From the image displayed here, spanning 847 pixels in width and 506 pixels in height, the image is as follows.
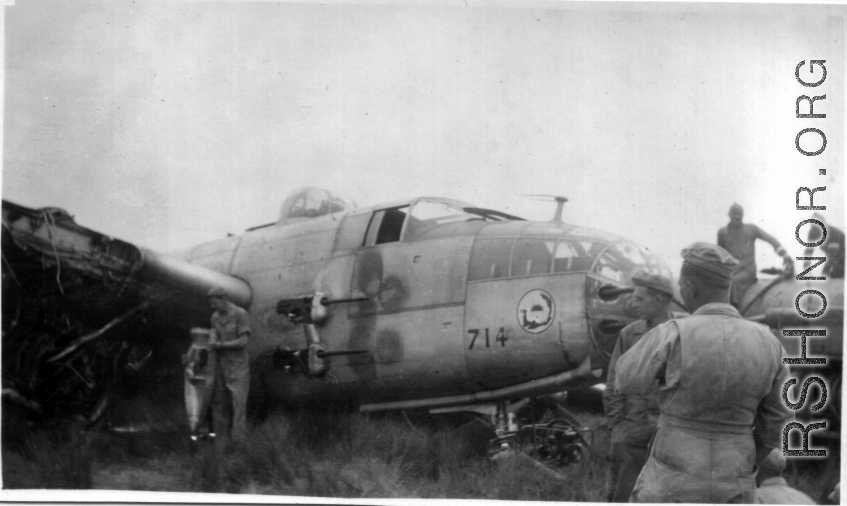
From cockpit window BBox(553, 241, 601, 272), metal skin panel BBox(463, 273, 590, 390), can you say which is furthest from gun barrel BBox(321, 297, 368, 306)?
cockpit window BBox(553, 241, 601, 272)

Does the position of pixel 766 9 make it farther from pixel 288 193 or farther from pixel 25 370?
pixel 25 370

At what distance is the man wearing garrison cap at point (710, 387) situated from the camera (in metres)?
3.44

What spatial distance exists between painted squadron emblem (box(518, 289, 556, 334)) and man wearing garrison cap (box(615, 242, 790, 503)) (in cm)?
93

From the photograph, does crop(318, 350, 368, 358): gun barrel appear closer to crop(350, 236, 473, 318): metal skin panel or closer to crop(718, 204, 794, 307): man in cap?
crop(350, 236, 473, 318): metal skin panel

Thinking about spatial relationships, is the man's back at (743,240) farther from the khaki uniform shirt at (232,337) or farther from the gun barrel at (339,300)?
the khaki uniform shirt at (232,337)

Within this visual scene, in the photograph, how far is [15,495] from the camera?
4.97 metres

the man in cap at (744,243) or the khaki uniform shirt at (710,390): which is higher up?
the man in cap at (744,243)

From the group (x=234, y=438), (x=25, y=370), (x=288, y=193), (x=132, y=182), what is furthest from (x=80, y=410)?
(x=288, y=193)

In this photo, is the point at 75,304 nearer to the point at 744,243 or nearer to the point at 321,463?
the point at 321,463

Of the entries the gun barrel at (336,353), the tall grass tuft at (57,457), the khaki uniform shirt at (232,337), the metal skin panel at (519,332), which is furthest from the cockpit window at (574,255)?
the tall grass tuft at (57,457)

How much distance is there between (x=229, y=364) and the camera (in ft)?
16.5

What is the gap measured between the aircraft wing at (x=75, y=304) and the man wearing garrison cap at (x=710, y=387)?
9.33ft

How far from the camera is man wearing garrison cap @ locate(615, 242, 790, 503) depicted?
3.44 m

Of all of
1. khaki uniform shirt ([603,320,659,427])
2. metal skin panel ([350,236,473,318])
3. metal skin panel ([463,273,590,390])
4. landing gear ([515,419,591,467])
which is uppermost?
metal skin panel ([350,236,473,318])
